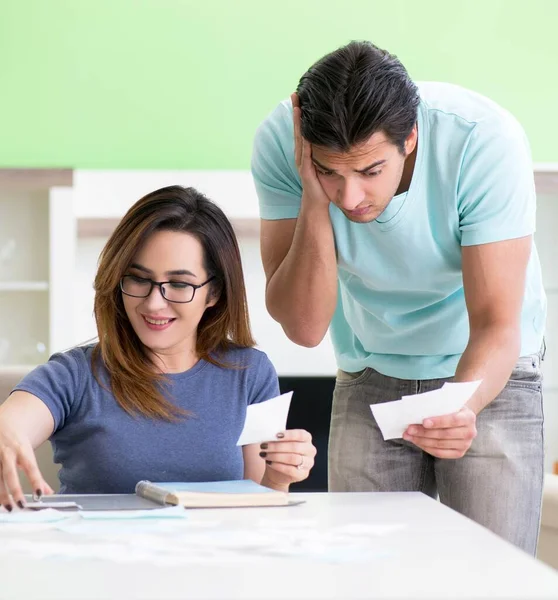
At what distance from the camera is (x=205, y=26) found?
167 inches

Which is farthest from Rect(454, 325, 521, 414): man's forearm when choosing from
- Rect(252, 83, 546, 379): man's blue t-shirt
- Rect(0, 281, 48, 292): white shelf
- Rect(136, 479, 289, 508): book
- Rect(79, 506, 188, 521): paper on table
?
Rect(0, 281, 48, 292): white shelf

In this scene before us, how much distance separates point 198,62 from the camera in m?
4.24

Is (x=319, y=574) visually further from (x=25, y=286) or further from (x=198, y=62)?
(x=198, y=62)

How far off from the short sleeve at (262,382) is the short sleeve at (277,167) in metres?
0.30

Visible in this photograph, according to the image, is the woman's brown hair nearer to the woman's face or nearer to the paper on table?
the woman's face

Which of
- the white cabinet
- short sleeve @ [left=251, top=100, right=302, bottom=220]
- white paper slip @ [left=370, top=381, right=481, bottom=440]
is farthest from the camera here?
the white cabinet

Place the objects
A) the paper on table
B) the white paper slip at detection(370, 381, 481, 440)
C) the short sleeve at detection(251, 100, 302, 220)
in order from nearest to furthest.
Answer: the paper on table < the white paper slip at detection(370, 381, 481, 440) < the short sleeve at detection(251, 100, 302, 220)

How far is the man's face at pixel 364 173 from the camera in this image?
5.19ft

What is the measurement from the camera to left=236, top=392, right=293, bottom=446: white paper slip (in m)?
1.35

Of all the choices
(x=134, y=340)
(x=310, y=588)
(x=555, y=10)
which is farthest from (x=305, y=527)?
(x=555, y=10)

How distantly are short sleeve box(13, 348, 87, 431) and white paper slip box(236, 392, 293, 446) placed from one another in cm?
39

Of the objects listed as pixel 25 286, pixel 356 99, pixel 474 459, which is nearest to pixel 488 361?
pixel 474 459

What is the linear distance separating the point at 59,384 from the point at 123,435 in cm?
14

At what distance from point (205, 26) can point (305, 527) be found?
337 cm
